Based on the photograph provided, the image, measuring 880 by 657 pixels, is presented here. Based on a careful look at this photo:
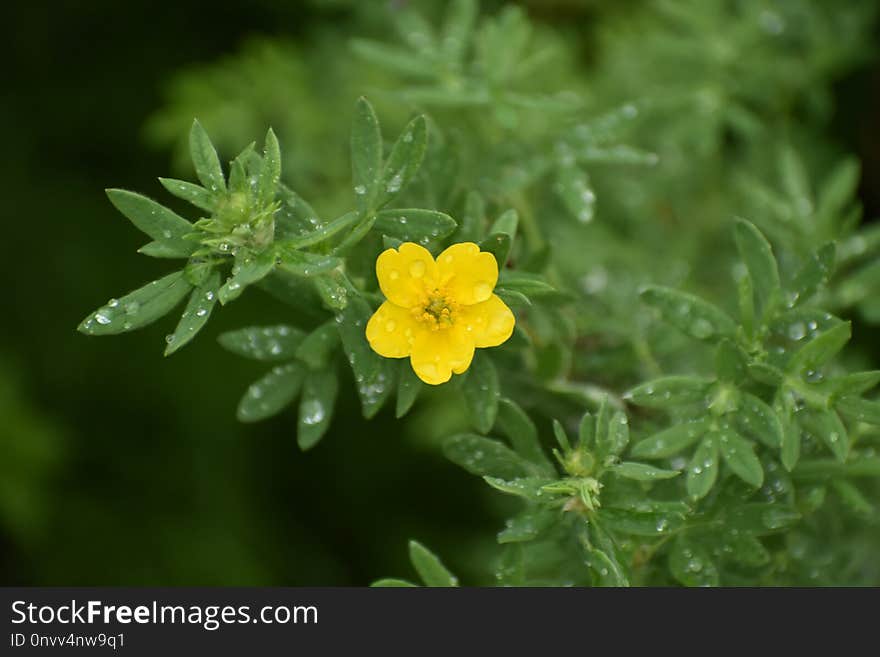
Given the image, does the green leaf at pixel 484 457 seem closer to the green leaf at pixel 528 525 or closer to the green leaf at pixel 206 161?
the green leaf at pixel 528 525

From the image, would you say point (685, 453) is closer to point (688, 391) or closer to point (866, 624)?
point (688, 391)

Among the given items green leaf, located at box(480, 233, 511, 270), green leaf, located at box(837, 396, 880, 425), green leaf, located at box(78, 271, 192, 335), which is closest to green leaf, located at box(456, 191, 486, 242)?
green leaf, located at box(480, 233, 511, 270)

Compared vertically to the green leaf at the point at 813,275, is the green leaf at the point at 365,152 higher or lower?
higher

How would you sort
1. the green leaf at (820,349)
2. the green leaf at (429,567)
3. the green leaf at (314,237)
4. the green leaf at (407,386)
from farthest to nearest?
the green leaf at (429,567) < the green leaf at (820,349) < the green leaf at (407,386) < the green leaf at (314,237)

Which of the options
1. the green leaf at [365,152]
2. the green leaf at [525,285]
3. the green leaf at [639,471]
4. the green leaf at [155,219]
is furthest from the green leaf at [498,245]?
the green leaf at [155,219]

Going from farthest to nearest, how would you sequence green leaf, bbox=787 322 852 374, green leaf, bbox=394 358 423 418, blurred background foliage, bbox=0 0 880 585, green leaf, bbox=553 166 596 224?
blurred background foliage, bbox=0 0 880 585 < green leaf, bbox=553 166 596 224 < green leaf, bbox=787 322 852 374 < green leaf, bbox=394 358 423 418

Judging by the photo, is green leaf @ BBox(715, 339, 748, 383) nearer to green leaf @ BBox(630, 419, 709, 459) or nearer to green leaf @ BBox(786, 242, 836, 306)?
green leaf @ BBox(630, 419, 709, 459)
